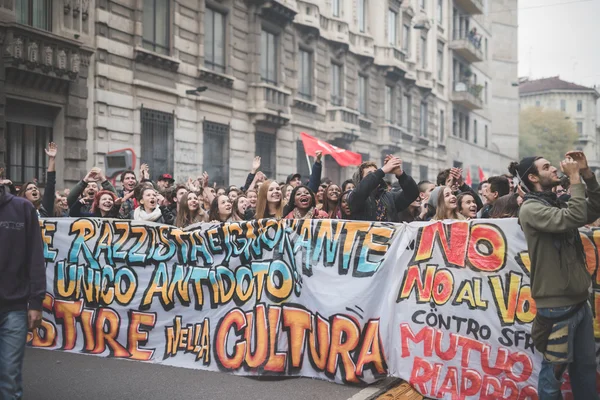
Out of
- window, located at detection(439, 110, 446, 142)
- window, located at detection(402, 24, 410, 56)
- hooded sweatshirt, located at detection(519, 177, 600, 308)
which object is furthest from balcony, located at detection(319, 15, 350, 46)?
hooded sweatshirt, located at detection(519, 177, 600, 308)

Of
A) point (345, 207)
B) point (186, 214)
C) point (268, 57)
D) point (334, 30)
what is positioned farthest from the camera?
point (334, 30)

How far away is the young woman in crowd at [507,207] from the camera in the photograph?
625 cm

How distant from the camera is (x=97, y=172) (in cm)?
844

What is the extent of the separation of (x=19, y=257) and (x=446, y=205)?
14.2 feet

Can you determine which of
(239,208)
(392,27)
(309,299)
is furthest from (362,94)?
(309,299)

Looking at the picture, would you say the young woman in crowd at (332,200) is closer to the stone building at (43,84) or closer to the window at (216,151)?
the stone building at (43,84)

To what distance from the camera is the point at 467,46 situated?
3991cm

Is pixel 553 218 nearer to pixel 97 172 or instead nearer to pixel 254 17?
pixel 97 172

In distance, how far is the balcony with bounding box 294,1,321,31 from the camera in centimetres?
2241

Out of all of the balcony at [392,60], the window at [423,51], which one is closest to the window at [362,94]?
the balcony at [392,60]

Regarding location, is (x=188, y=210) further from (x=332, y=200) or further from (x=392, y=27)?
(x=392, y=27)

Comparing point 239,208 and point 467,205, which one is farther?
point 239,208

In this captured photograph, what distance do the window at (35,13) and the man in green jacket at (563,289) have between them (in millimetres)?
11877

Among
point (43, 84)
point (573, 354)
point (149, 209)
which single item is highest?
point (43, 84)
